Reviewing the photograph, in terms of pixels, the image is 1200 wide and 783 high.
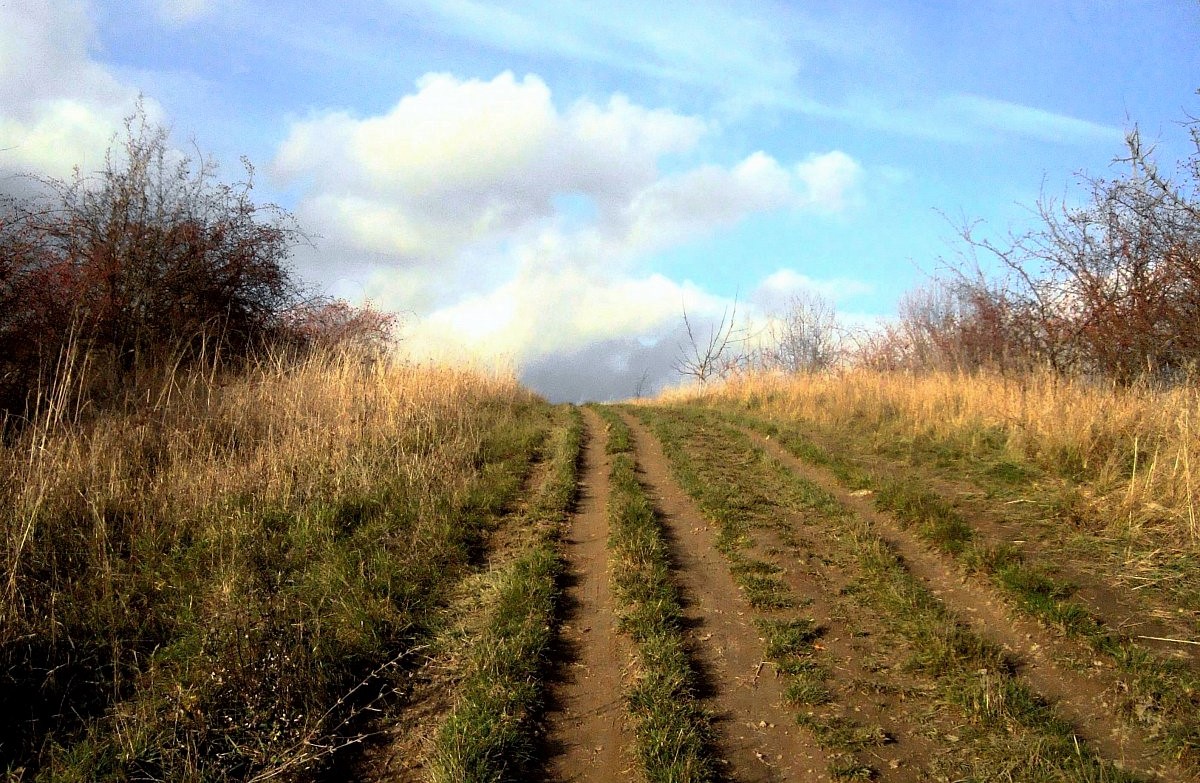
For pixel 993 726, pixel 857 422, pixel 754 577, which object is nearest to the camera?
pixel 993 726

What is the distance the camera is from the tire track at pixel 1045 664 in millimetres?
3434

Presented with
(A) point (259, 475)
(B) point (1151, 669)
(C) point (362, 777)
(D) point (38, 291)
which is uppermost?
(D) point (38, 291)

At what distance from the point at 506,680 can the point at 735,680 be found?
140cm

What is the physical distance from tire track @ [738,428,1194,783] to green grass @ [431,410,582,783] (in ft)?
9.68

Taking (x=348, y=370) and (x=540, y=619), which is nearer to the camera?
(x=540, y=619)

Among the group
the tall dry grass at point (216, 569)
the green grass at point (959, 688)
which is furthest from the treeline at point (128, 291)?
the green grass at point (959, 688)

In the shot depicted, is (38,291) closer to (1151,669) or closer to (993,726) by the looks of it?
(993,726)

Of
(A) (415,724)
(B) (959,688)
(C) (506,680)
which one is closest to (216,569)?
(A) (415,724)

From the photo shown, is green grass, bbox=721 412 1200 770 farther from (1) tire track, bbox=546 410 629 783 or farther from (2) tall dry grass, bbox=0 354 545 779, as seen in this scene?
(2) tall dry grass, bbox=0 354 545 779

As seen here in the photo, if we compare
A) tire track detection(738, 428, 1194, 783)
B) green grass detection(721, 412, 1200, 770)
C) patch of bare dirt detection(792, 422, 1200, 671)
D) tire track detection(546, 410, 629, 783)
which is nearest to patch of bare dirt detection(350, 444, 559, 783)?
tire track detection(546, 410, 629, 783)

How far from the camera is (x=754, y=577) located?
5.64 meters

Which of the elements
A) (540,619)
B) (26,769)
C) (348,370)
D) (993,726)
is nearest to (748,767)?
(993,726)

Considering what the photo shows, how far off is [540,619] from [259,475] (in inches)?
149

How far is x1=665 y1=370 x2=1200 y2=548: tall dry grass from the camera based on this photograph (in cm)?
604
